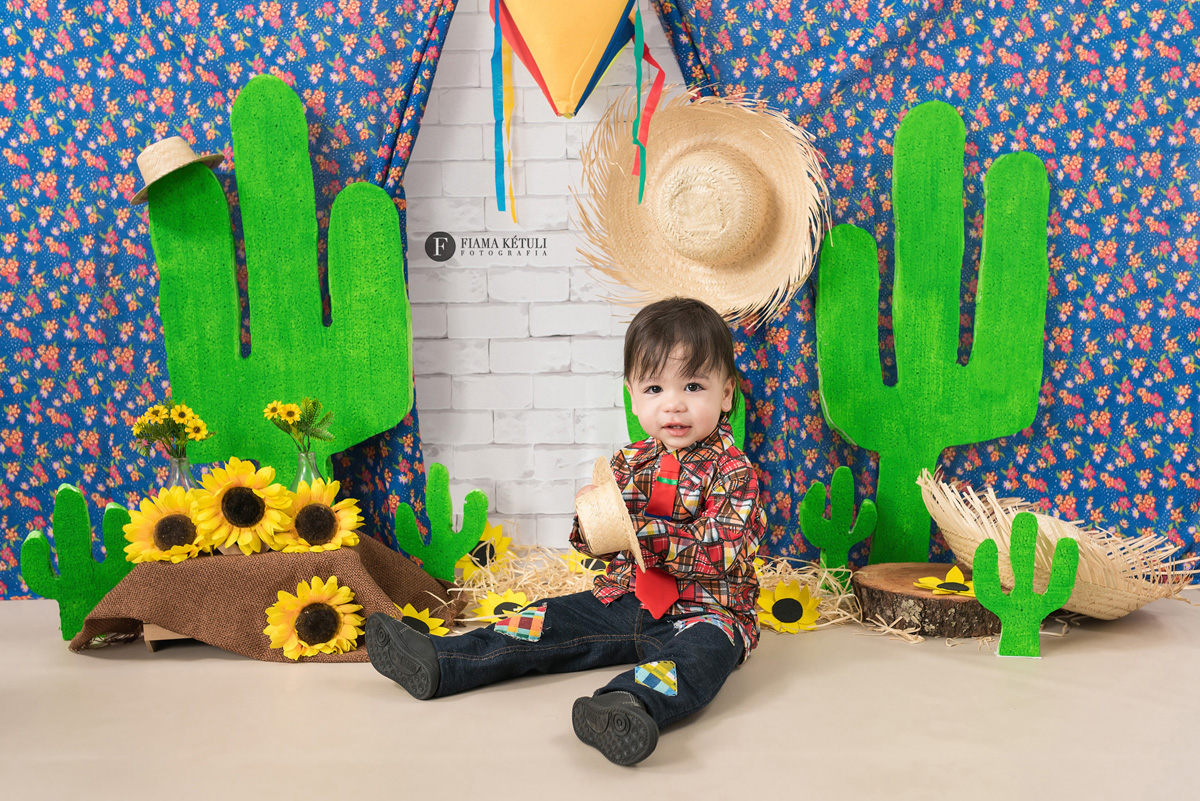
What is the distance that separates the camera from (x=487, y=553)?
240 centimetres

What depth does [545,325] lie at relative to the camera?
2.47m

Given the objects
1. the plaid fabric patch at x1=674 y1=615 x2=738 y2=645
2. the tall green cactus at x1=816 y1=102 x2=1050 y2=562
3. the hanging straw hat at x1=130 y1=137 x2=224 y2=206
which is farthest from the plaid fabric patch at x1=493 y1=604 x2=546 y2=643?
the hanging straw hat at x1=130 y1=137 x2=224 y2=206

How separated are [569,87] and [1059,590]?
1.66m

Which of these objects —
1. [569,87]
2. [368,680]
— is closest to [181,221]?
[569,87]

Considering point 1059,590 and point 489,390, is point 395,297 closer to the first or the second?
point 489,390

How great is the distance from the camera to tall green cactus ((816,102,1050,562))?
7.39 ft

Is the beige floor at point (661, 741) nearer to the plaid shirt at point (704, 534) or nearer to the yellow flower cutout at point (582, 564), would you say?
the plaid shirt at point (704, 534)

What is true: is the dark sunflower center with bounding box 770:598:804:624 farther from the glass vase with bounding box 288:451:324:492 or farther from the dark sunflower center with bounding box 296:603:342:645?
the glass vase with bounding box 288:451:324:492

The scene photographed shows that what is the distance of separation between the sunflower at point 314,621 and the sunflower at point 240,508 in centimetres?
17

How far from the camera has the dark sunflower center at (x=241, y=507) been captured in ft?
6.40

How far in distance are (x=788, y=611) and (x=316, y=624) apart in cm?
114

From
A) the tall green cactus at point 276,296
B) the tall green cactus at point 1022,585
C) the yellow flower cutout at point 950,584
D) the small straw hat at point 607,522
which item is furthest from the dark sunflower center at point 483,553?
the tall green cactus at point 1022,585

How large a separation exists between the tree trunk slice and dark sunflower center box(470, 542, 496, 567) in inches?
40.2

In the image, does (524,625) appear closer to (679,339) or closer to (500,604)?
(500,604)
